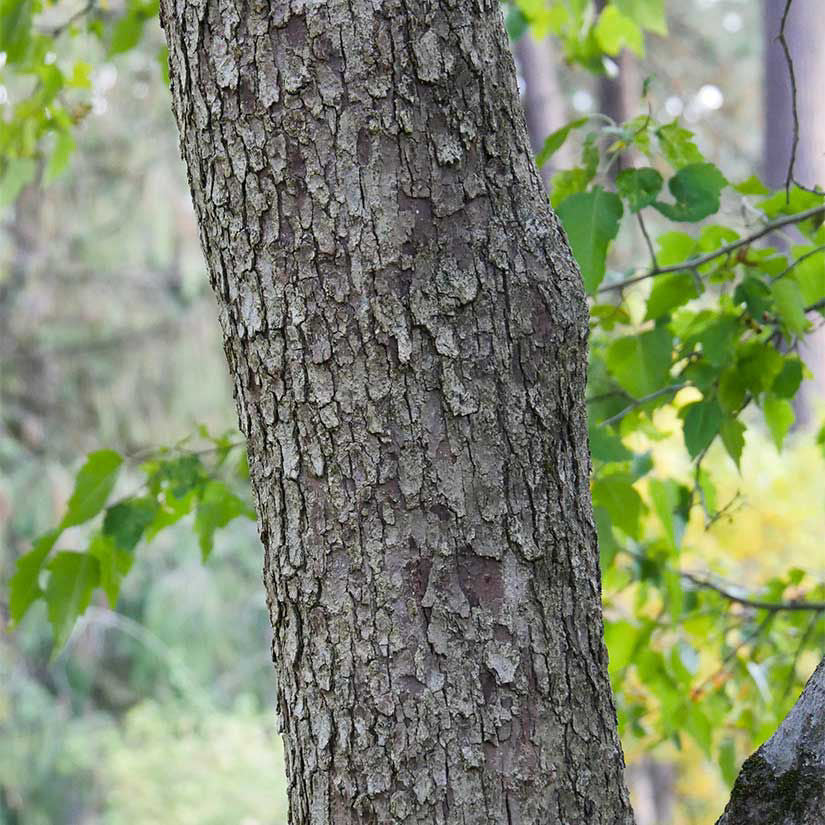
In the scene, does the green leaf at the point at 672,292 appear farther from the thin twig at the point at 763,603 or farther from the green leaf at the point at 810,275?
the thin twig at the point at 763,603

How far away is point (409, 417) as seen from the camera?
0.73 meters

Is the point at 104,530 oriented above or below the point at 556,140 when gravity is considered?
below

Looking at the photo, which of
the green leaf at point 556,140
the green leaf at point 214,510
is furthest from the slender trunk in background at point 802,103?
the green leaf at point 214,510

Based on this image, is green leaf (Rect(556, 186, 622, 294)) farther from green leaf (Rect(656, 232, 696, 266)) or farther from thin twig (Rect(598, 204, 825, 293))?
green leaf (Rect(656, 232, 696, 266))

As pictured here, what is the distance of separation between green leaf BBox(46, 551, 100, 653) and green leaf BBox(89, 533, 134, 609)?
0.04 feet

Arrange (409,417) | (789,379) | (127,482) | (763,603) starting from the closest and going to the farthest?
1. (409,417)
2. (789,379)
3. (763,603)
4. (127,482)

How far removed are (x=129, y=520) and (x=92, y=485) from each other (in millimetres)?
65

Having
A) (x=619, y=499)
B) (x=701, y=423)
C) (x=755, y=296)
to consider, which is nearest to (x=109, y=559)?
(x=619, y=499)

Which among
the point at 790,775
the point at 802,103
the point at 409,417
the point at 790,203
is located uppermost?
the point at 802,103

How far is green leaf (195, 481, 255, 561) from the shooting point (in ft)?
4.40

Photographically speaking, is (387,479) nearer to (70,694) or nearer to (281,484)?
(281,484)

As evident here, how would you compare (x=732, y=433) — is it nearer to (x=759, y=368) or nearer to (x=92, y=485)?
(x=759, y=368)

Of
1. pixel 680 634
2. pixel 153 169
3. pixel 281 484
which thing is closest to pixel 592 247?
pixel 281 484

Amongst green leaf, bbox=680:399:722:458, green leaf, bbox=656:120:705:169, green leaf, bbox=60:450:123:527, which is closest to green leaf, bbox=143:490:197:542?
green leaf, bbox=60:450:123:527
